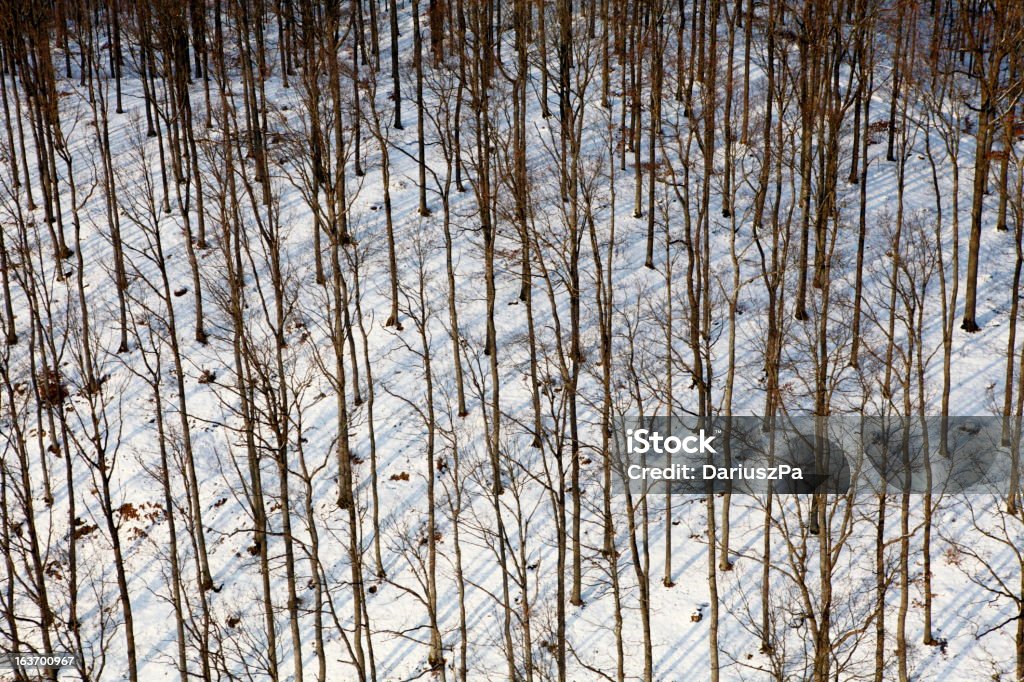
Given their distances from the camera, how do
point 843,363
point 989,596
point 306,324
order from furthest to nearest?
point 306,324, point 843,363, point 989,596

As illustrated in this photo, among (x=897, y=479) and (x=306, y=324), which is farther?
(x=306, y=324)

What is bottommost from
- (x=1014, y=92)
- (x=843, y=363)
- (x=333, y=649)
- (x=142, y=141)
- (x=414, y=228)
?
(x=333, y=649)

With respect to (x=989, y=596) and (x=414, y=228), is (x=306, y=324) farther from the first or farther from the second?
(x=989, y=596)

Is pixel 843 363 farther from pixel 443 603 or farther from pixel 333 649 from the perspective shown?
pixel 333 649

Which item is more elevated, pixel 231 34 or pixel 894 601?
pixel 231 34

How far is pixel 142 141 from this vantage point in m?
36.4

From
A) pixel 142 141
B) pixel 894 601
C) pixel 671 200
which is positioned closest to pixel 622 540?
pixel 894 601

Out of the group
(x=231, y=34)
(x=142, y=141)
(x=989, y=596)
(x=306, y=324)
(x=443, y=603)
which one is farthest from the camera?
(x=231, y=34)

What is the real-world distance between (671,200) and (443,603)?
16508mm

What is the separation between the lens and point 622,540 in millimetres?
21828

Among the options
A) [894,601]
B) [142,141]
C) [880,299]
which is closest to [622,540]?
[894,601]

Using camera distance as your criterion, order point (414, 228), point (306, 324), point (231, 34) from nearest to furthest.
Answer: point (306, 324)
point (414, 228)
point (231, 34)

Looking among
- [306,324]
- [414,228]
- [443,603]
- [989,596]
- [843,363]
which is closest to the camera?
[989,596]

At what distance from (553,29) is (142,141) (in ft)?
58.6
